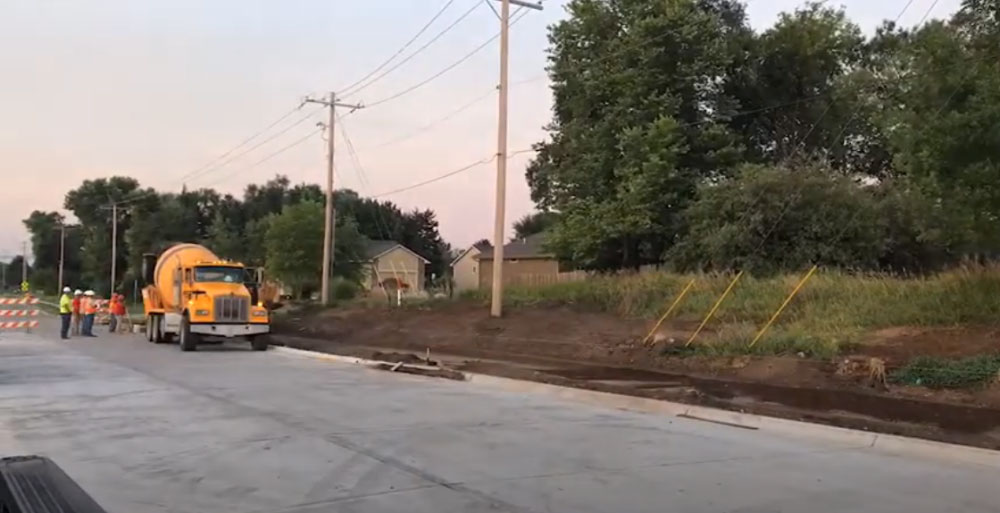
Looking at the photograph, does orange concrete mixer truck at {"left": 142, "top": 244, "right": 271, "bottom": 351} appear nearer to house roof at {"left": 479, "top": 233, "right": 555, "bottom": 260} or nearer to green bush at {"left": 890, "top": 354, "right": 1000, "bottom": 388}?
green bush at {"left": 890, "top": 354, "right": 1000, "bottom": 388}

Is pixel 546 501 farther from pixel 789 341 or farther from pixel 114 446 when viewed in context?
pixel 789 341

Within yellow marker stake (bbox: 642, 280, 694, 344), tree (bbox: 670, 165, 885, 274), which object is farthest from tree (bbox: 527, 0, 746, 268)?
yellow marker stake (bbox: 642, 280, 694, 344)

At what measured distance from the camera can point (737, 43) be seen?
1756 inches

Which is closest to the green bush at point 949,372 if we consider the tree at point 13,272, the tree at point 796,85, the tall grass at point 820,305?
the tall grass at point 820,305

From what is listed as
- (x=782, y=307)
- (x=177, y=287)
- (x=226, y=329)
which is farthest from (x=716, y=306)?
(x=177, y=287)

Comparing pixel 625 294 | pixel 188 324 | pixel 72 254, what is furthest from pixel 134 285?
pixel 625 294

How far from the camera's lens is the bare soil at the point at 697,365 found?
44.2 feet

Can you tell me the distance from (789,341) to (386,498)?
530 inches

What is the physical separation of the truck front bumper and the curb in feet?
37.5

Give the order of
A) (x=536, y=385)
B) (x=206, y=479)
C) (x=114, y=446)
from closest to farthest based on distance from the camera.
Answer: (x=206, y=479) < (x=114, y=446) < (x=536, y=385)

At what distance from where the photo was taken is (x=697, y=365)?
1989 cm

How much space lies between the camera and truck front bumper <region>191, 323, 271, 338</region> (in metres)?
27.7

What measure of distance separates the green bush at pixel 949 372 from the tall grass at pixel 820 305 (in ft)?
7.27

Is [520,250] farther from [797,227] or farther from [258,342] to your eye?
[258,342]
